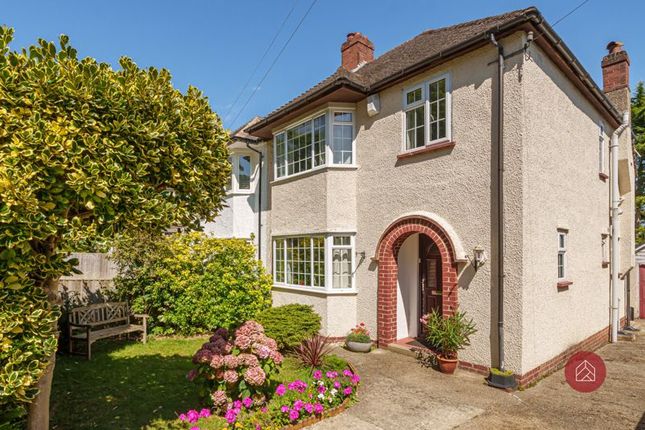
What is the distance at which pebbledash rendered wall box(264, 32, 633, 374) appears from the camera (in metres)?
7.11

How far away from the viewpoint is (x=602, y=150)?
11.1 m

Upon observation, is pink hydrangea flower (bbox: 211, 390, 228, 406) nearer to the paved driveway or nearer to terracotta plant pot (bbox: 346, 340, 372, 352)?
the paved driveway

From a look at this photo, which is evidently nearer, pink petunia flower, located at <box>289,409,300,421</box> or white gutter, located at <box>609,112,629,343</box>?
pink petunia flower, located at <box>289,409,300,421</box>

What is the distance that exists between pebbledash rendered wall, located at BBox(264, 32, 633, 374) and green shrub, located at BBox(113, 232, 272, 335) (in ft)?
8.16

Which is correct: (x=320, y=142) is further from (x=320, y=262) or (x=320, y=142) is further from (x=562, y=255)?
(x=562, y=255)

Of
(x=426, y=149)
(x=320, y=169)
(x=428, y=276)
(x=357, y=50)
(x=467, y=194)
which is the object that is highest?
(x=357, y=50)

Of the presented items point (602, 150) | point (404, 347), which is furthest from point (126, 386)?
point (602, 150)

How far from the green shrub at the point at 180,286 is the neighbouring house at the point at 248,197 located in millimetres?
2138

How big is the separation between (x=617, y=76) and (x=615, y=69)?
0.92 feet

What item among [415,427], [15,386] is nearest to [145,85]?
[15,386]

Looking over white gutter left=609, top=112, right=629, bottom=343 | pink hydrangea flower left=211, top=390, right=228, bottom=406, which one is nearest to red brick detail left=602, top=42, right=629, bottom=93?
white gutter left=609, top=112, right=629, bottom=343

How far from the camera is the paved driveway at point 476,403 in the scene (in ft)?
18.1

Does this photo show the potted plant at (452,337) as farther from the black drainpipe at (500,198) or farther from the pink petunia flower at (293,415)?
the pink petunia flower at (293,415)

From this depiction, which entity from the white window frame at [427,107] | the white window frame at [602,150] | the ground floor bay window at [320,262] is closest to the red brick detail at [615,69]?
the white window frame at [602,150]
